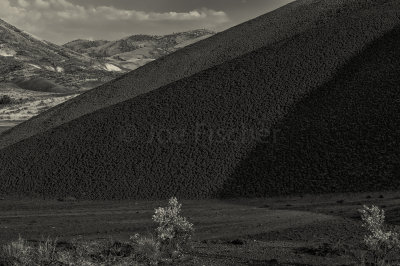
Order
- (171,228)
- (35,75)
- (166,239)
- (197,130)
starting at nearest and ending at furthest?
(171,228), (166,239), (197,130), (35,75)

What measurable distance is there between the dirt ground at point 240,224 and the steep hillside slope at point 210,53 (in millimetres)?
9414

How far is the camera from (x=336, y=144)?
1819 cm

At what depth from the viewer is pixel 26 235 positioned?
1298 cm

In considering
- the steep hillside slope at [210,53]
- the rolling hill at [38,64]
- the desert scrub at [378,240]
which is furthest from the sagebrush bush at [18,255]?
the rolling hill at [38,64]

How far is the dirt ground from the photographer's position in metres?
9.90

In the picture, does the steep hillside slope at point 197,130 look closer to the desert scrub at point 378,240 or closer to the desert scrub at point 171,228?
the desert scrub at point 378,240

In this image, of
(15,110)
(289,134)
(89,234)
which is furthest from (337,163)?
(15,110)

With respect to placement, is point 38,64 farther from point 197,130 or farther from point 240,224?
point 240,224

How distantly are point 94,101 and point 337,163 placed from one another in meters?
15.4

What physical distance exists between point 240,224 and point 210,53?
1826 cm

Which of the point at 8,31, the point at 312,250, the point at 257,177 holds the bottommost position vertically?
the point at 312,250

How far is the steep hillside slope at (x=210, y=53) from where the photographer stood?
26141mm

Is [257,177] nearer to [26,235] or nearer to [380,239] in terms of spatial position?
[26,235]

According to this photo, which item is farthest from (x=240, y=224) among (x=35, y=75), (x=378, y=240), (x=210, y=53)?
(x=35, y=75)
